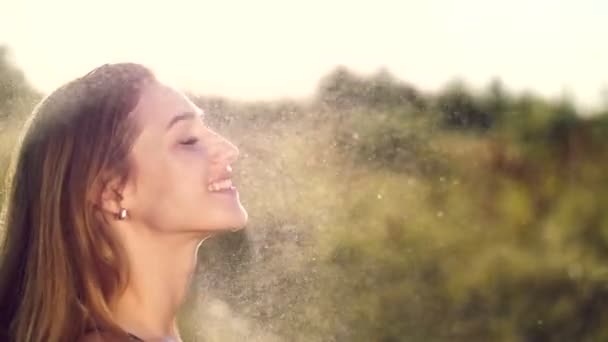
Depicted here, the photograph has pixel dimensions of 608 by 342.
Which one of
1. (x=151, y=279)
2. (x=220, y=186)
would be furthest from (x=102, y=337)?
(x=220, y=186)

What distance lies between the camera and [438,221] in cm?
246

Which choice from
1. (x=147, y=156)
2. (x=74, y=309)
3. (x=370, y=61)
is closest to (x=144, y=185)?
(x=147, y=156)

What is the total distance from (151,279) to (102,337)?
12 cm

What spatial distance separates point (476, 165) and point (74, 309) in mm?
1403

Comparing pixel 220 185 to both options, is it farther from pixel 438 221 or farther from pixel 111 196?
pixel 438 221

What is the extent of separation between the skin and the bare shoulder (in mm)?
62

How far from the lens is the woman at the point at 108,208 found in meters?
1.23

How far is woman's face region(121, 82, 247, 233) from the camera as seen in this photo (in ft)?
4.17

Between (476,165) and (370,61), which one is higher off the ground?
(370,61)

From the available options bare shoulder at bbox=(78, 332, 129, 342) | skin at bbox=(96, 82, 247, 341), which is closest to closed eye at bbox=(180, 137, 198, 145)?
skin at bbox=(96, 82, 247, 341)

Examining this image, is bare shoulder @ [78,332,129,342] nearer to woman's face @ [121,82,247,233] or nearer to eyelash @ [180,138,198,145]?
woman's face @ [121,82,247,233]

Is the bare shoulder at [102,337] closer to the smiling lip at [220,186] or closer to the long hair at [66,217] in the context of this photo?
the long hair at [66,217]

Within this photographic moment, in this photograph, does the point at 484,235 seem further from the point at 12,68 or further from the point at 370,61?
the point at 12,68

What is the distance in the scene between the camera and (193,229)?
129cm
